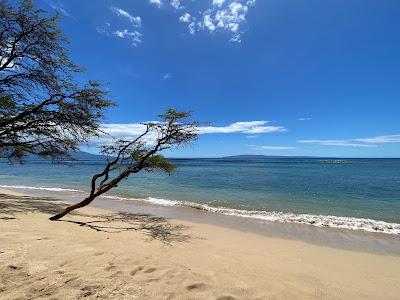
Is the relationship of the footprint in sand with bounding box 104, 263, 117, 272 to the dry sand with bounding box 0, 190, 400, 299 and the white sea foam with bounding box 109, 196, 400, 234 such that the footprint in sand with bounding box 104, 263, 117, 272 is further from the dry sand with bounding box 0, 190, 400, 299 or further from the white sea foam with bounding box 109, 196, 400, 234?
the white sea foam with bounding box 109, 196, 400, 234

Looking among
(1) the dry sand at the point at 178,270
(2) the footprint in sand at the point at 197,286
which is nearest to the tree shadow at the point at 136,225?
(1) the dry sand at the point at 178,270

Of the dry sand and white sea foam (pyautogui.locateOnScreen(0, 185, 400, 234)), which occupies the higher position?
the dry sand

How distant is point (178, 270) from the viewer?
16.8 ft

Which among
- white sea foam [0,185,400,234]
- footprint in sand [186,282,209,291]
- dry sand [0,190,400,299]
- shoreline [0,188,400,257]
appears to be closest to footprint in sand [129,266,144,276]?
dry sand [0,190,400,299]

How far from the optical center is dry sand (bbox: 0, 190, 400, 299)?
4301mm

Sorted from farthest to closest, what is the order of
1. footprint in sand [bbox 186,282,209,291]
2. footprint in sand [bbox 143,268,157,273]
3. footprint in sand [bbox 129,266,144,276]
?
footprint in sand [bbox 143,268,157,273], footprint in sand [bbox 129,266,144,276], footprint in sand [bbox 186,282,209,291]

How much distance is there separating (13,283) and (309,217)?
41.9ft

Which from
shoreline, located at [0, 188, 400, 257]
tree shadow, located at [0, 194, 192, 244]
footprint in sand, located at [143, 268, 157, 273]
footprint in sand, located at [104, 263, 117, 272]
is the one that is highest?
footprint in sand, located at [104, 263, 117, 272]

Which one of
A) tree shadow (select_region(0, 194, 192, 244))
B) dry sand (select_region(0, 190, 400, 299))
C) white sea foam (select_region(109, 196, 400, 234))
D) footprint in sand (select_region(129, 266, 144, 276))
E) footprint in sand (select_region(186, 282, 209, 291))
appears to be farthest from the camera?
white sea foam (select_region(109, 196, 400, 234))

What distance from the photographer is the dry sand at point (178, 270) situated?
4301 mm

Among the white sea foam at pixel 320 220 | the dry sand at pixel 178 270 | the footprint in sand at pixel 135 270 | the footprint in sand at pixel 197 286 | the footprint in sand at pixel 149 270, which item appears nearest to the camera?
the dry sand at pixel 178 270

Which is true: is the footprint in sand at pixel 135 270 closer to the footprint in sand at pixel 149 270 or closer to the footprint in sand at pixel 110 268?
the footprint in sand at pixel 149 270

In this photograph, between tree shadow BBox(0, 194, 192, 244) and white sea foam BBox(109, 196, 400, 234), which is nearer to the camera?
tree shadow BBox(0, 194, 192, 244)

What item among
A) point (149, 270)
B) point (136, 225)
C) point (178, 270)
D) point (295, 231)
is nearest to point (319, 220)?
point (295, 231)
